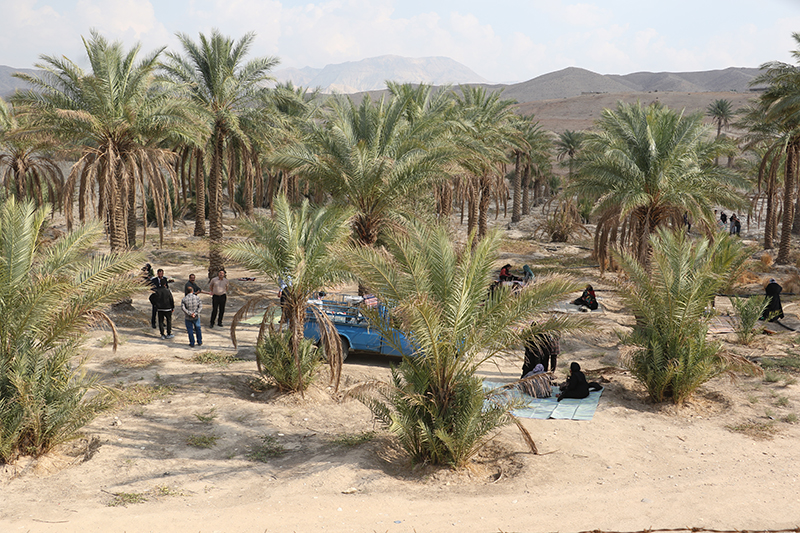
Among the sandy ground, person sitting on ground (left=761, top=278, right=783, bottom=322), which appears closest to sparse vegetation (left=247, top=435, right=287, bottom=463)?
the sandy ground

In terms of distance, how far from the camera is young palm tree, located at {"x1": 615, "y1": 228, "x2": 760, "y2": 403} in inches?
392

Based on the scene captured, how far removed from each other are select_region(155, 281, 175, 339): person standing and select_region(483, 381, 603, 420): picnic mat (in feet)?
25.6

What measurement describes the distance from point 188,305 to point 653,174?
12.4 metres

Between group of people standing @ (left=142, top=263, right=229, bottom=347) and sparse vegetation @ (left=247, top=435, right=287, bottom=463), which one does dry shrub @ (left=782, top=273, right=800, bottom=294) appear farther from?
sparse vegetation @ (left=247, top=435, right=287, bottom=463)

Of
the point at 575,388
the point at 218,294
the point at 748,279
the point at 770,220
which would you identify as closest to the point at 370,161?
the point at 218,294

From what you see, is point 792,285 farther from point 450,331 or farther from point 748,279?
point 450,331

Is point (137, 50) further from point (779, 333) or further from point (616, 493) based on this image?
point (779, 333)

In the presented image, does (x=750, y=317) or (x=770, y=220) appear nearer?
(x=750, y=317)

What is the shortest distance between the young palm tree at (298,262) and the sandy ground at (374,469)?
1279mm

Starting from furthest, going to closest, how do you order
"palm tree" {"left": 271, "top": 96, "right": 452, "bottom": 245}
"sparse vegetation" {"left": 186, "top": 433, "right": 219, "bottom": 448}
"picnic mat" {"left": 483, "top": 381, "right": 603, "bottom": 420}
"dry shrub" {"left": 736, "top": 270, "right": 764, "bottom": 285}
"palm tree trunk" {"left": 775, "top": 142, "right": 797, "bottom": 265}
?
"palm tree trunk" {"left": 775, "top": 142, "right": 797, "bottom": 265} < "dry shrub" {"left": 736, "top": 270, "right": 764, "bottom": 285} < "palm tree" {"left": 271, "top": 96, "right": 452, "bottom": 245} < "picnic mat" {"left": 483, "top": 381, "right": 603, "bottom": 420} < "sparse vegetation" {"left": 186, "top": 433, "right": 219, "bottom": 448}

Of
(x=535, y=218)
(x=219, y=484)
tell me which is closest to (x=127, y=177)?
(x=219, y=484)

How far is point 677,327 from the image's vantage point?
10.2 meters

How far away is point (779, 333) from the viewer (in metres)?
14.6

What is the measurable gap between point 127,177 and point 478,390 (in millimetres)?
11532
